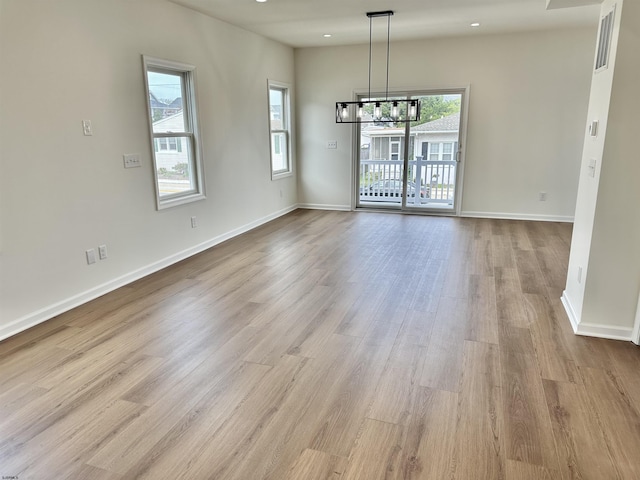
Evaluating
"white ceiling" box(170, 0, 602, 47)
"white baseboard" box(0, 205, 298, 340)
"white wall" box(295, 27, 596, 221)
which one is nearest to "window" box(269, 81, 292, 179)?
"white wall" box(295, 27, 596, 221)

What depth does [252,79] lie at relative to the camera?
5.93 metres

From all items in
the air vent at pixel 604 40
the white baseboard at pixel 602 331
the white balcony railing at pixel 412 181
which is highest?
the air vent at pixel 604 40

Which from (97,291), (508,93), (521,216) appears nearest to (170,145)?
(97,291)

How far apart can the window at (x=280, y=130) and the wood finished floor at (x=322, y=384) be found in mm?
3327

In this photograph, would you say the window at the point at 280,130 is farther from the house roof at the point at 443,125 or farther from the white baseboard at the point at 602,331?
the white baseboard at the point at 602,331

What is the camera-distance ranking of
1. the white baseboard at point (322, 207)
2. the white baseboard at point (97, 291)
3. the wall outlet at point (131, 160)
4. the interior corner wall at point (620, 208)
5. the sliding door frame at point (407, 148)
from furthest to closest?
1. the white baseboard at point (322, 207)
2. the sliding door frame at point (407, 148)
3. the wall outlet at point (131, 160)
4. the white baseboard at point (97, 291)
5. the interior corner wall at point (620, 208)

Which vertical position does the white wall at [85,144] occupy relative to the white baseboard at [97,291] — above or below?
above

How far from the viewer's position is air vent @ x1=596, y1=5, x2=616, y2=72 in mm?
2691

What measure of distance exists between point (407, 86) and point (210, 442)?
6.17 m

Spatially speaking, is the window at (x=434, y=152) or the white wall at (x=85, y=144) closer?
the white wall at (x=85, y=144)

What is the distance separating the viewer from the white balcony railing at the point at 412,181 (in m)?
7.21

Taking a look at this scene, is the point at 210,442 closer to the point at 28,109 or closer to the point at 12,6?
the point at 28,109

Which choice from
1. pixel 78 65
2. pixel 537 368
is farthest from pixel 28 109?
pixel 537 368

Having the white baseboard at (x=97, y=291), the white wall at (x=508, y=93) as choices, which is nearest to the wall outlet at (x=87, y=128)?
the white baseboard at (x=97, y=291)
